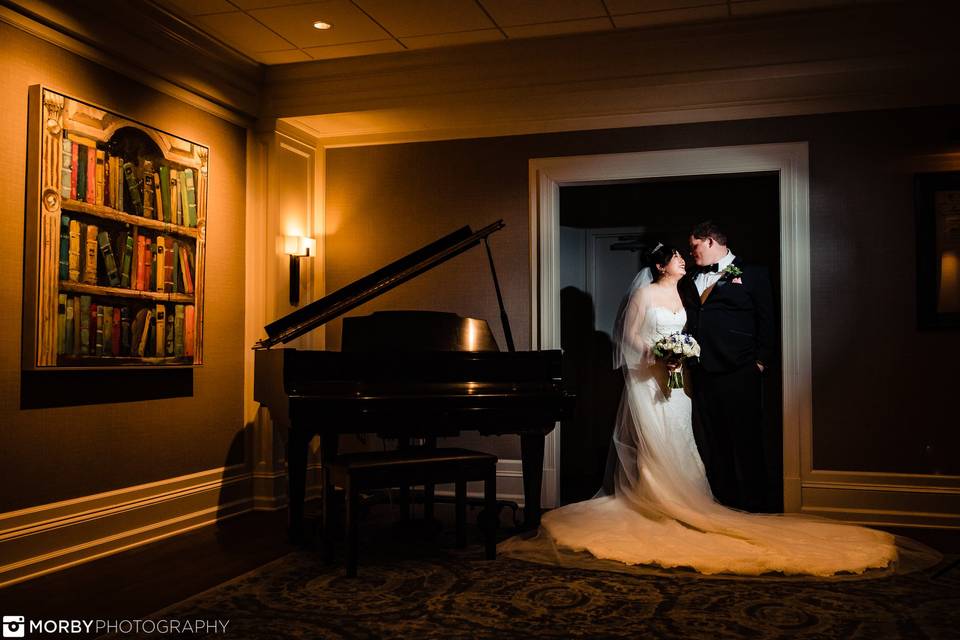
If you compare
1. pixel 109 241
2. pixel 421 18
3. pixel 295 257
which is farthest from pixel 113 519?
pixel 421 18

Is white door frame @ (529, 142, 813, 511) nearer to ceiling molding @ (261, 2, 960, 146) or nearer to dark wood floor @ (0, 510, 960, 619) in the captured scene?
ceiling molding @ (261, 2, 960, 146)

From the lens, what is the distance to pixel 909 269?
5117 millimetres

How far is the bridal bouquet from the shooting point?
16.5 feet

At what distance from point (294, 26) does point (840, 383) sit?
4067mm

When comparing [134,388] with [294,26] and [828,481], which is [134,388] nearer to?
[294,26]

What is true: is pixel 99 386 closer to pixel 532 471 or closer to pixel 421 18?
pixel 532 471

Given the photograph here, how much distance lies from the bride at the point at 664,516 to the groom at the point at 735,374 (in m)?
0.34

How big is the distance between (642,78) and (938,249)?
6.98 ft

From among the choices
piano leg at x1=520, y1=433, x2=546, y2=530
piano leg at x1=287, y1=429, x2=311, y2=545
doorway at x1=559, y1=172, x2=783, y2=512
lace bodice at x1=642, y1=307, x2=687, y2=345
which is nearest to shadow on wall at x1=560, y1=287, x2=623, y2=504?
doorway at x1=559, y1=172, x2=783, y2=512

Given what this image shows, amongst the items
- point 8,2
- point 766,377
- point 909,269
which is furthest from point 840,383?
point 8,2

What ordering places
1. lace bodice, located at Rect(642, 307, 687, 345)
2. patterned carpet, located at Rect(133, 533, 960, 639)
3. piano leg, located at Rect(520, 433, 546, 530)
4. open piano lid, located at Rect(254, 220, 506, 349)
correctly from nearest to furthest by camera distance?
1. patterned carpet, located at Rect(133, 533, 960, 639)
2. open piano lid, located at Rect(254, 220, 506, 349)
3. piano leg, located at Rect(520, 433, 546, 530)
4. lace bodice, located at Rect(642, 307, 687, 345)

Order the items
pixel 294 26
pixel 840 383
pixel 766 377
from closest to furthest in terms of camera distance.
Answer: pixel 294 26, pixel 840 383, pixel 766 377

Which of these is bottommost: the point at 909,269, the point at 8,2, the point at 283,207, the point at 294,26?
the point at 909,269

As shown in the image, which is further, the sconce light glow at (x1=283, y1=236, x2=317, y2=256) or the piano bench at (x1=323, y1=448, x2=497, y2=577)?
the sconce light glow at (x1=283, y1=236, x2=317, y2=256)
